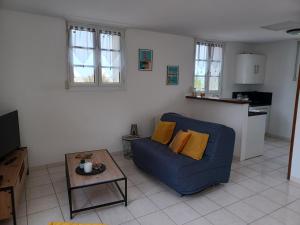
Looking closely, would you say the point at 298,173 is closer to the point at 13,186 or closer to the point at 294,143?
the point at 294,143

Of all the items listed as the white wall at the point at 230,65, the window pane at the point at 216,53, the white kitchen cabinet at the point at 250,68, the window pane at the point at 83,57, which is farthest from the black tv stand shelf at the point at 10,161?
the white kitchen cabinet at the point at 250,68

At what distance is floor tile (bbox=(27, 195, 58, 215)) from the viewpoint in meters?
2.48

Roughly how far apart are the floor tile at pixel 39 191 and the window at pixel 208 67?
12.0 ft

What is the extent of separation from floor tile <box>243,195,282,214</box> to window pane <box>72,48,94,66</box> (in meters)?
3.14

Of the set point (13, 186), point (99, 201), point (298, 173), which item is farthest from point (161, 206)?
point (298, 173)

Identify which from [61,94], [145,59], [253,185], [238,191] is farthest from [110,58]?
[253,185]

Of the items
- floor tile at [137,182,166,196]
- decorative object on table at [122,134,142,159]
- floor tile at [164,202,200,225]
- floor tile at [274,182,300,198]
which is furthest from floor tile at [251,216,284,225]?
decorative object on table at [122,134,142,159]

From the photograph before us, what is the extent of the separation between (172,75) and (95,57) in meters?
1.66

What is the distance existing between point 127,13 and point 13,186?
8.40 ft

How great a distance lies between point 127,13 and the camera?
3.17 meters

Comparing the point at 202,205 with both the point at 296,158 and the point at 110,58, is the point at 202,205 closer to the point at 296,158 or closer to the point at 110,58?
the point at 296,158

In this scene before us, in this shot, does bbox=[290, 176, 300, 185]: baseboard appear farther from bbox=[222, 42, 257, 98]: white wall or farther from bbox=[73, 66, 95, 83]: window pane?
bbox=[73, 66, 95, 83]: window pane

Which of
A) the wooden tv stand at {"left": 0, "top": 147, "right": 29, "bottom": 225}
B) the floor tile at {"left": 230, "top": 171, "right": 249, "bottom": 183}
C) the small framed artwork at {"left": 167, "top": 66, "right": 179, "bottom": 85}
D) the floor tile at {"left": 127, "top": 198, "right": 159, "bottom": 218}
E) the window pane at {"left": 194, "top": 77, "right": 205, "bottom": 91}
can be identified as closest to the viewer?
the wooden tv stand at {"left": 0, "top": 147, "right": 29, "bottom": 225}

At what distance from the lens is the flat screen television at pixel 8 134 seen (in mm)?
2602
